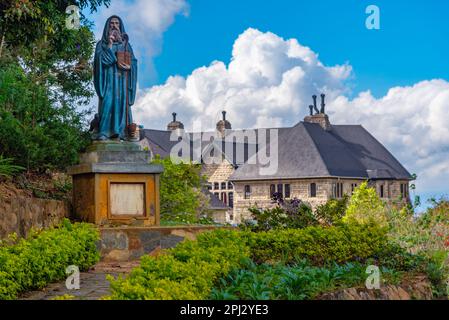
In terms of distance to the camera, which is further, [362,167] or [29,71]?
[362,167]

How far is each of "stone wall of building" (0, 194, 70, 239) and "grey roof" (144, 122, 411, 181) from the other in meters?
41.4

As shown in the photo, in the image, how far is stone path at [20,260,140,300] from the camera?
34.2 feet

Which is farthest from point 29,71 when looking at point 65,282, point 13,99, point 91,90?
point 65,282

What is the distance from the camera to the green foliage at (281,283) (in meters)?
9.12

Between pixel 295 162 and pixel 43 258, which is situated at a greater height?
pixel 295 162

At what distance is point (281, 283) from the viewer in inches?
381

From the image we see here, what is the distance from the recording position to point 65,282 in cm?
1195

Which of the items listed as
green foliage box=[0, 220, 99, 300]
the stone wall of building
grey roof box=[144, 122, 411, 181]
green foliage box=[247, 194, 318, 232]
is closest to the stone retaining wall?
green foliage box=[0, 220, 99, 300]

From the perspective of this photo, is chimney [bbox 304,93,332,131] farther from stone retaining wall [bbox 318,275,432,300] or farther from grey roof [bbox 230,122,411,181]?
stone retaining wall [bbox 318,275,432,300]

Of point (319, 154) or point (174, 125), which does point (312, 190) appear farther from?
point (174, 125)

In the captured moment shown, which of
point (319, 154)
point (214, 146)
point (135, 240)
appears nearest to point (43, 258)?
point (135, 240)

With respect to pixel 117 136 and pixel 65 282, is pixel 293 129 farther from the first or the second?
pixel 65 282

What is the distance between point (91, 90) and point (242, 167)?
33542 mm

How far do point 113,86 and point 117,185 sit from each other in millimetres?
2255
